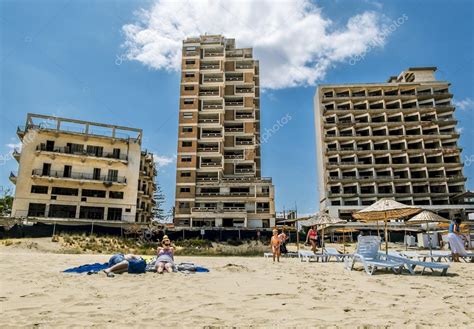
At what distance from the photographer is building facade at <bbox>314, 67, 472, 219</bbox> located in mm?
50250

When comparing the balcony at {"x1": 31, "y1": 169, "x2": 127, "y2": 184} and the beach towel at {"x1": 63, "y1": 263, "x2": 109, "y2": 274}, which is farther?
the balcony at {"x1": 31, "y1": 169, "x2": 127, "y2": 184}

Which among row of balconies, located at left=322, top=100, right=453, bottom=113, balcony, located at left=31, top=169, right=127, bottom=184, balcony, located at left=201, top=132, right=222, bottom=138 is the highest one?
row of balconies, located at left=322, top=100, right=453, bottom=113

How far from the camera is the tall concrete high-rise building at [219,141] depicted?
42688mm

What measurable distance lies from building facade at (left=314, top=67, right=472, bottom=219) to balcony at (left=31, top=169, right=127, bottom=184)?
2974cm

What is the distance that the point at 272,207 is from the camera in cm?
4300

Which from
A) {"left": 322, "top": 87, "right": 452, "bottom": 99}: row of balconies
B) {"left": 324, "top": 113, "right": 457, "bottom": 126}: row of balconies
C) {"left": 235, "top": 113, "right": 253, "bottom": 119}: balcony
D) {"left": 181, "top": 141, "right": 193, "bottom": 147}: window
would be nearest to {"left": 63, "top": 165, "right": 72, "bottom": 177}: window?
{"left": 181, "top": 141, "right": 193, "bottom": 147}: window

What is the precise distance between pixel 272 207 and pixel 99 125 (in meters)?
24.4

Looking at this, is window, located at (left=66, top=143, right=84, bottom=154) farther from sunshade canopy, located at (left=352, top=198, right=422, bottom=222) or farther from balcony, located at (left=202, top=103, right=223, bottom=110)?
sunshade canopy, located at (left=352, top=198, right=422, bottom=222)

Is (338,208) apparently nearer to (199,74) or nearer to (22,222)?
(199,74)

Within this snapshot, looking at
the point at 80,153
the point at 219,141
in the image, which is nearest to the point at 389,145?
the point at 219,141

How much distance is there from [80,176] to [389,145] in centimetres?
4622

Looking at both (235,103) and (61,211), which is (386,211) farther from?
(235,103)

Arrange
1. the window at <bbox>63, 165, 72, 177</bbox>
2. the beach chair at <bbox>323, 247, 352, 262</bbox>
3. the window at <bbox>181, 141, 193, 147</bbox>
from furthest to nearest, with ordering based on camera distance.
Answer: the window at <bbox>181, 141, 193, 147</bbox>
the window at <bbox>63, 165, 72, 177</bbox>
the beach chair at <bbox>323, 247, 352, 262</bbox>

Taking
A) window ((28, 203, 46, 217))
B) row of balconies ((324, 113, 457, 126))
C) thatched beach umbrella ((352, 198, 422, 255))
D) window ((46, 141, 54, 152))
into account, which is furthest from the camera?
row of balconies ((324, 113, 457, 126))
